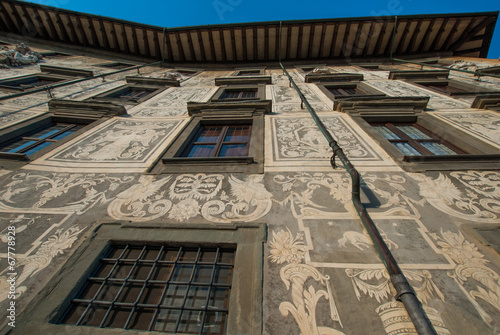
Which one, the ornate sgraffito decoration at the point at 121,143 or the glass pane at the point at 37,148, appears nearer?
the ornate sgraffito decoration at the point at 121,143

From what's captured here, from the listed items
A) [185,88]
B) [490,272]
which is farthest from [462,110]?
[185,88]

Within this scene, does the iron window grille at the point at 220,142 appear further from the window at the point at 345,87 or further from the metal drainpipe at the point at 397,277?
the window at the point at 345,87

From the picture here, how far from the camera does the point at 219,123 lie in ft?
18.2

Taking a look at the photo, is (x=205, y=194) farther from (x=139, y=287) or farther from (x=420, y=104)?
(x=420, y=104)

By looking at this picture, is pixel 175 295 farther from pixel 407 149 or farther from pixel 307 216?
pixel 407 149

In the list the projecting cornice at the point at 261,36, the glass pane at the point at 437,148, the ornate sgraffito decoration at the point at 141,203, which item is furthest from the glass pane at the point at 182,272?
the projecting cornice at the point at 261,36

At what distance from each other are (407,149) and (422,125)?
1.57 m

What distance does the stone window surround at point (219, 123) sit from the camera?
3621 millimetres

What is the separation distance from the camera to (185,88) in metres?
9.01

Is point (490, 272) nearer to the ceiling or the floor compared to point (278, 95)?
nearer to the floor

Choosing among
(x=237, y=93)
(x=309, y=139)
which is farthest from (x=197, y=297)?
(x=237, y=93)

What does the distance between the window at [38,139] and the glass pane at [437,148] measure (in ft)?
27.4

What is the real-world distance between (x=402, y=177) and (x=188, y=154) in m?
4.02

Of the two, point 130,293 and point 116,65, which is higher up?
point 116,65
